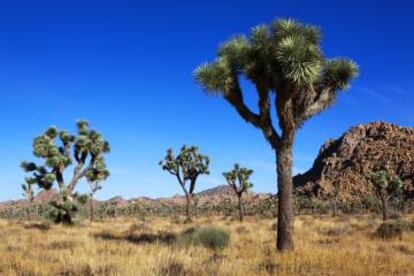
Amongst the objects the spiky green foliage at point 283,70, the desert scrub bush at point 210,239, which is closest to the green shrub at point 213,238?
the desert scrub bush at point 210,239

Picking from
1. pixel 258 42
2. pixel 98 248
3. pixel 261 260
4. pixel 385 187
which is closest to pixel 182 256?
pixel 261 260

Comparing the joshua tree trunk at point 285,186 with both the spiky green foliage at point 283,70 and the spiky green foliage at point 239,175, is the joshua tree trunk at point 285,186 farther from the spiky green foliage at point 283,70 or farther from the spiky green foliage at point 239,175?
the spiky green foliage at point 239,175

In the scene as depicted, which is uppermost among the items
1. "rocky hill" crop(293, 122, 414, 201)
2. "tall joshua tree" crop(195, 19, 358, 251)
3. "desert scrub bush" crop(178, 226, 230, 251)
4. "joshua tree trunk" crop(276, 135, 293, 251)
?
"rocky hill" crop(293, 122, 414, 201)

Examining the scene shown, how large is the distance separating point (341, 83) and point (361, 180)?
293 ft

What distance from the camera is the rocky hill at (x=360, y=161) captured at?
95.3 meters

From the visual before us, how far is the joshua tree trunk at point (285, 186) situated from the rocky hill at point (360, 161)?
79.9m

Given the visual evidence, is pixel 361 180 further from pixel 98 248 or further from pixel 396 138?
pixel 98 248

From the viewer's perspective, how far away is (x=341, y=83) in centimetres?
1416

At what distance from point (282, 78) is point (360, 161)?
9702 cm

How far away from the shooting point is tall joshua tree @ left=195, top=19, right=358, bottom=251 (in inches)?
507

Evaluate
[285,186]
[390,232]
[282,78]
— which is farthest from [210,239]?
[390,232]

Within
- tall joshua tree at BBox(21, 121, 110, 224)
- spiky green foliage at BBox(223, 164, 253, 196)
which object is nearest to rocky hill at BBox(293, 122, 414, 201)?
spiky green foliage at BBox(223, 164, 253, 196)

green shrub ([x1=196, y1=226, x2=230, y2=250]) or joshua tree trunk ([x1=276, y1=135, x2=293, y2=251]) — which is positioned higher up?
joshua tree trunk ([x1=276, y1=135, x2=293, y2=251])

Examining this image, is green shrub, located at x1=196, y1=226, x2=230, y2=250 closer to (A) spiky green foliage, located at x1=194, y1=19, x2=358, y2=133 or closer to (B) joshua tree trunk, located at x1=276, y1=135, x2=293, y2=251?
(B) joshua tree trunk, located at x1=276, y1=135, x2=293, y2=251
